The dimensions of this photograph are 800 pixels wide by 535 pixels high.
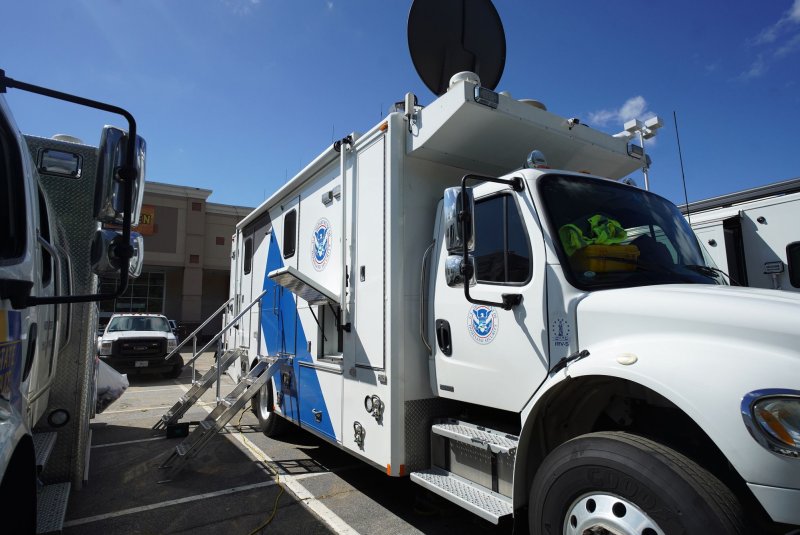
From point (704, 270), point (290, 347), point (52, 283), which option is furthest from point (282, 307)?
point (704, 270)

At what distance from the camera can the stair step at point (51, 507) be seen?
285cm

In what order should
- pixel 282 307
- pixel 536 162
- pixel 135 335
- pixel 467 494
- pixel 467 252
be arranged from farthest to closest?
pixel 135 335, pixel 282 307, pixel 536 162, pixel 467 494, pixel 467 252

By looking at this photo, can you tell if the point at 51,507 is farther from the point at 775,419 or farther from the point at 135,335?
the point at 135,335

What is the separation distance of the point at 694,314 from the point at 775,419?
55 cm

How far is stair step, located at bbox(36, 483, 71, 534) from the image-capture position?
285cm

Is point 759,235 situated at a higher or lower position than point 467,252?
higher

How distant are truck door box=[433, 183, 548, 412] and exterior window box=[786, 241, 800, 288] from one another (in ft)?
12.0

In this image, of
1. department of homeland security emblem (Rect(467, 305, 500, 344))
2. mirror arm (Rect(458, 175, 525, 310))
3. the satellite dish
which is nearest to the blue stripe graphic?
department of homeland security emblem (Rect(467, 305, 500, 344))

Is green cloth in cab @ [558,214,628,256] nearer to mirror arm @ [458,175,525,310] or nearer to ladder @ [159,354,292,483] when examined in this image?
mirror arm @ [458,175,525,310]

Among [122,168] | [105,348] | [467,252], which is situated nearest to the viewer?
[122,168]

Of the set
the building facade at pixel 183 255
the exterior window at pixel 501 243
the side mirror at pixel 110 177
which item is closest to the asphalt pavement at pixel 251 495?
the exterior window at pixel 501 243

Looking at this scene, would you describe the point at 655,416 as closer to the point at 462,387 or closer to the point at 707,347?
the point at 707,347

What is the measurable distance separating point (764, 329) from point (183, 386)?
12344 millimetres

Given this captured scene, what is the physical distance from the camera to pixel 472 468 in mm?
3365
